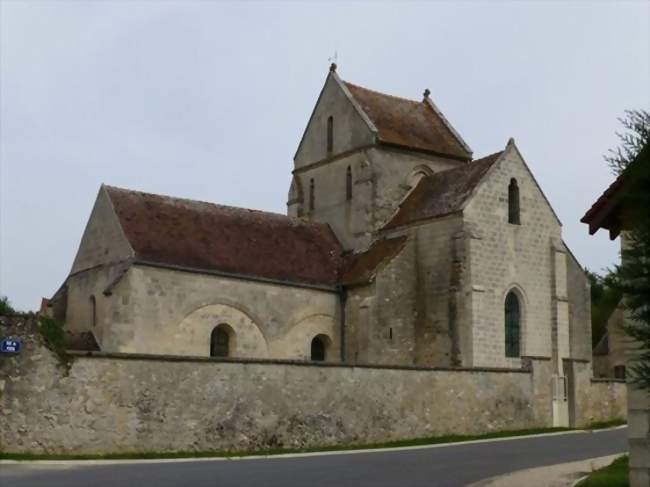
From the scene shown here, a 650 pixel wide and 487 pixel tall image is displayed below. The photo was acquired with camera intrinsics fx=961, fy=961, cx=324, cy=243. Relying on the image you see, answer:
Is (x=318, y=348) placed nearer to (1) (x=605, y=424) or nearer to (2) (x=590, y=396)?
(2) (x=590, y=396)

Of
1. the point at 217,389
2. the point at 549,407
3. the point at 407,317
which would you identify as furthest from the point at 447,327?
the point at 217,389

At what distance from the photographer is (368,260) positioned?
35.5m

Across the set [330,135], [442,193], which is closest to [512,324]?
[442,193]

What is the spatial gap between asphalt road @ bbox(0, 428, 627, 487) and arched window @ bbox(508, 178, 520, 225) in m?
13.1

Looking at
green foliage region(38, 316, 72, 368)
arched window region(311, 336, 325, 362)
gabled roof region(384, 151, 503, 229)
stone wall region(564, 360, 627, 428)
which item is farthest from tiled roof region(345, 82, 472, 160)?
green foliage region(38, 316, 72, 368)

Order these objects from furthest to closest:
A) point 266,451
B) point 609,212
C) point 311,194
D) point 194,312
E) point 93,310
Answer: point 311,194 < point 93,310 < point 194,312 < point 266,451 < point 609,212

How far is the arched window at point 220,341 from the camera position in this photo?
32438 millimetres

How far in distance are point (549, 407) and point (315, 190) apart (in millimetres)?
15569

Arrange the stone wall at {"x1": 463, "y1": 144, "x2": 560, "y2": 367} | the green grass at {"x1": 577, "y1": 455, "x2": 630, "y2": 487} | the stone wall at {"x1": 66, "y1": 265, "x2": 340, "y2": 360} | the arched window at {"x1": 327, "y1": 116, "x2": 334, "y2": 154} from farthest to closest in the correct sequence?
the arched window at {"x1": 327, "y1": 116, "x2": 334, "y2": 154} < the stone wall at {"x1": 463, "y1": 144, "x2": 560, "y2": 367} < the stone wall at {"x1": 66, "y1": 265, "x2": 340, "y2": 360} < the green grass at {"x1": 577, "y1": 455, "x2": 630, "y2": 487}

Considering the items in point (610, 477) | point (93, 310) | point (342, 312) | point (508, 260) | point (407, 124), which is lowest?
point (610, 477)

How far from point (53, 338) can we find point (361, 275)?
15.4 m

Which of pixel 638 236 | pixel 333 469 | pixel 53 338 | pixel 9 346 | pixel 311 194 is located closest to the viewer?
pixel 638 236

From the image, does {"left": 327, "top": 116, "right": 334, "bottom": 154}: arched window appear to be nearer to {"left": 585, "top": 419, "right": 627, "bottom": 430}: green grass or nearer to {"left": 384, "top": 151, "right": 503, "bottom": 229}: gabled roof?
{"left": 384, "top": 151, "right": 503, "bottom": 229}: gabled roof

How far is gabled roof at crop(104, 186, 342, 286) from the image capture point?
32.0 meters
